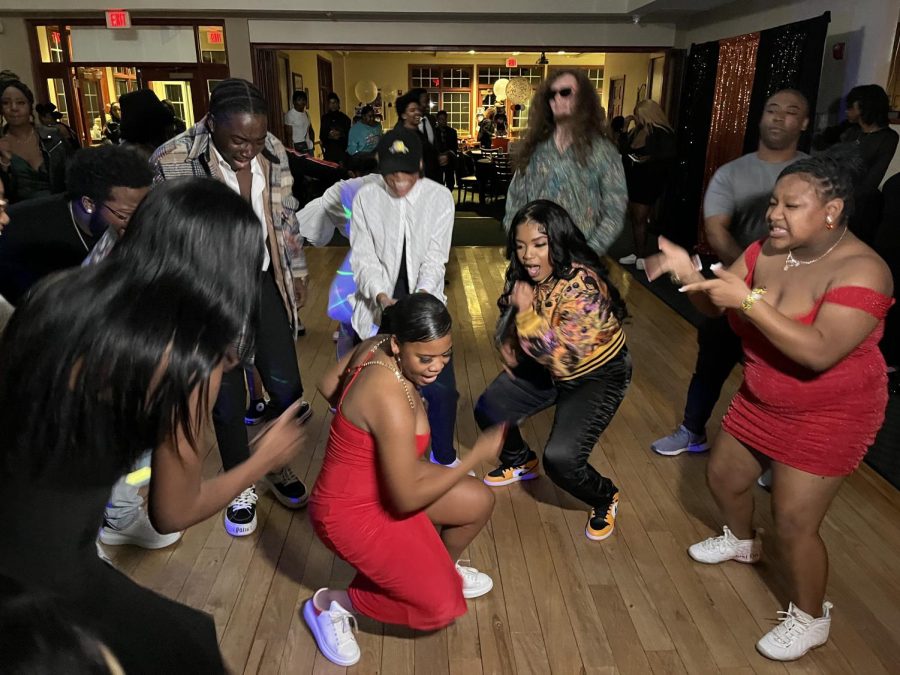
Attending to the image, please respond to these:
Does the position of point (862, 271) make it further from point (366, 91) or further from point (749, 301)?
point (366, 91)

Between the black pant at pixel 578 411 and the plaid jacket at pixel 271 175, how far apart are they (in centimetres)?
97

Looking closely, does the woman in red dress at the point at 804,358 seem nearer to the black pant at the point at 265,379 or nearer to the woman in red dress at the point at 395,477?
the woman in red dress at the point at 395,477

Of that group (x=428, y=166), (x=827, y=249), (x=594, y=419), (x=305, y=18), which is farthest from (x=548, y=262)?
(x=305, y=18)

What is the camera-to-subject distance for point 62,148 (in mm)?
3994

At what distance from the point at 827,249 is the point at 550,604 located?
4.52 ft

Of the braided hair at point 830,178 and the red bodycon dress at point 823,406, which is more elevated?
the braided hair at point 830,178

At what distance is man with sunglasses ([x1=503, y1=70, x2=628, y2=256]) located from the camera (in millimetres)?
2969

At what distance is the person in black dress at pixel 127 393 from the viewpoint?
3.26ft

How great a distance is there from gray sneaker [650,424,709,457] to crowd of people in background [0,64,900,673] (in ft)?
0.04

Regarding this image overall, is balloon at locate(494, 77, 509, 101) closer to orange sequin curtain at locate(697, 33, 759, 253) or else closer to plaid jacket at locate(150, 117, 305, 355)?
orange sequin curtain at locate(697, 33, 759, 253)

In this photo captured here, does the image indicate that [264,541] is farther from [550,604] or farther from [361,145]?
[361,145]

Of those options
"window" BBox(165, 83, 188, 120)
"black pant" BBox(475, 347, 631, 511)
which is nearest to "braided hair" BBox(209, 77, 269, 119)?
"black pant" BBox(475, 347, 631, 511)

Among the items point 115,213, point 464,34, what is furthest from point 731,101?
point 115,213

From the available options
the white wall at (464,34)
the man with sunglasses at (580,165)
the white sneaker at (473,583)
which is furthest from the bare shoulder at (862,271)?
the white wall at (464,34)
